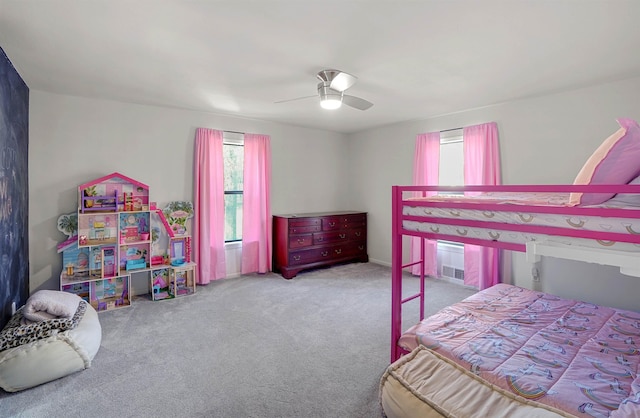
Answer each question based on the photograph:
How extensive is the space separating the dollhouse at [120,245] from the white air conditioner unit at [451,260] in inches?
143

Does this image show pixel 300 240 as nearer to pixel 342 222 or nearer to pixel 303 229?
pixel 303 229

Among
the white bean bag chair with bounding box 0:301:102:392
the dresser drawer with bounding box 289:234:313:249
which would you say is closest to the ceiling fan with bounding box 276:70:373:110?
the dresser drawer with bounding box 289:234:313:249

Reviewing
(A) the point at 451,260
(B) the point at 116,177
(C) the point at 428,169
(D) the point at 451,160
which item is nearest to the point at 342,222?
(C) the point at 428,169

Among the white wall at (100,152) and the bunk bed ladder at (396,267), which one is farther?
the white wall at (100,152)

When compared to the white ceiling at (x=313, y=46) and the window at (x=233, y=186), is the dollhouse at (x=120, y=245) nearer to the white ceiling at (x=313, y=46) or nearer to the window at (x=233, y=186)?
the window at (x=233, y=186)

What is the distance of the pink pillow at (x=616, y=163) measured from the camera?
4.87 feet

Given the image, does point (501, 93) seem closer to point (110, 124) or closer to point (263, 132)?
point (263, 132)

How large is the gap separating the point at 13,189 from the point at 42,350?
159 cm

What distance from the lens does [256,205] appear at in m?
4.91

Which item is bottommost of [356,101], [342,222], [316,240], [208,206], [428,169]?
[316,240]

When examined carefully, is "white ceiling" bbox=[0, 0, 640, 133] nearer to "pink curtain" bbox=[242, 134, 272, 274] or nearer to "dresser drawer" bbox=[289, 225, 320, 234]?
"pink curtain" bbox=[242, 134, 272, 274]

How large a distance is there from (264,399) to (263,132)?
396 centimetres

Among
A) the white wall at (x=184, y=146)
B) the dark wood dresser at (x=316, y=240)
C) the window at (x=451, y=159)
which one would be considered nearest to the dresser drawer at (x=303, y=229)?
the dark wood dresser at (x=316, y=240)

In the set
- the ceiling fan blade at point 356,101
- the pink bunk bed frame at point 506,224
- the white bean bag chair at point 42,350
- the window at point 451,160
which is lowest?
the white bean bag chair at point 42,350
